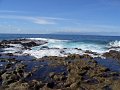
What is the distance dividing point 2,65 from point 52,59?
Result: 6.56m

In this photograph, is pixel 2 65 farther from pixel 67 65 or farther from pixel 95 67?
pixel 95 67

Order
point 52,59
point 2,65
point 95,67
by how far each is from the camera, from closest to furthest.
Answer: point 95,67, point 2,65, point 52,59

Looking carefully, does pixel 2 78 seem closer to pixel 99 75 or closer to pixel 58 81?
pixel 58 81

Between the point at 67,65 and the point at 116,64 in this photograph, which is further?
the point at 116,64

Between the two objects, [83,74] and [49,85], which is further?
[83,74]

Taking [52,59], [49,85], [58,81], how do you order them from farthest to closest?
[52,59]
[58,81]
[49,85]

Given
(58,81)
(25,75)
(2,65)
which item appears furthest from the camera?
(2,65)

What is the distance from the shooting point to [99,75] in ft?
79.1

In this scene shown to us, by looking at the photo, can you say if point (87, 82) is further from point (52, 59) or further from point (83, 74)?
point (52, 59)

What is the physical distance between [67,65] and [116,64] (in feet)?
18.2

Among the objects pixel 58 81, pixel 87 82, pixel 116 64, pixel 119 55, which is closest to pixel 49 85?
pixel 58 81

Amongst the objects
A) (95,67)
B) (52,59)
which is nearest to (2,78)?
(95,67)

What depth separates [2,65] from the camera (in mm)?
29312

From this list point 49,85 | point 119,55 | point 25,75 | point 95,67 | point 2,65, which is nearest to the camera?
point 49,85
